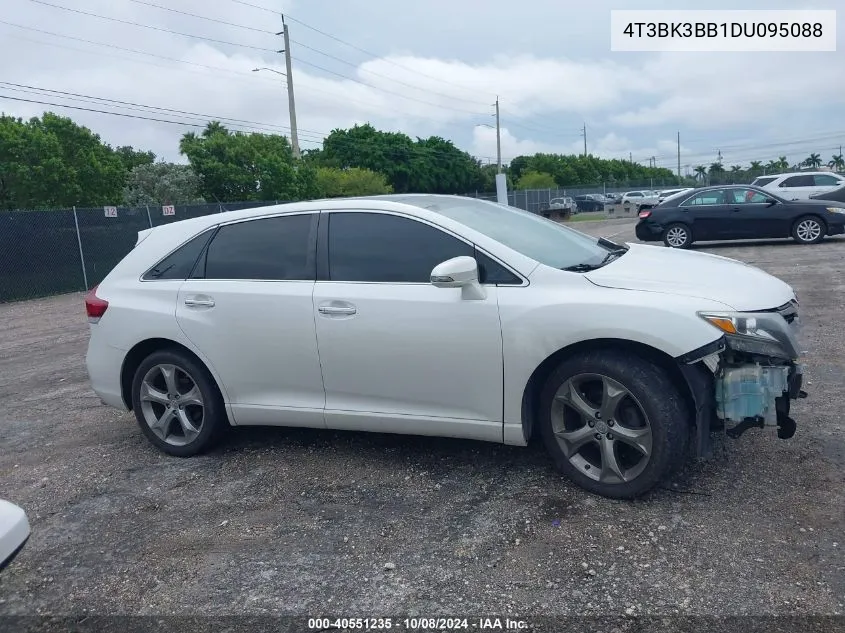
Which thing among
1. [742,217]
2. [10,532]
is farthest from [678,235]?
[10,532]

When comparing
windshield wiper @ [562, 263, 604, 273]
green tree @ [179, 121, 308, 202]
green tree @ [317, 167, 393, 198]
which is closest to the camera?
windshield wiper @ [562, 263, 604, 273]

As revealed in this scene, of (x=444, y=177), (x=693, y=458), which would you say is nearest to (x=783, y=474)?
(x=693, y=458)

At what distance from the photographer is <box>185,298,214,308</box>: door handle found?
4.72m

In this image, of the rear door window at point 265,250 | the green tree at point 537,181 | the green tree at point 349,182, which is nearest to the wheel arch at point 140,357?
the rear door window at point 265,250

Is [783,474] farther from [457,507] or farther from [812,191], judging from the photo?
[812,191]

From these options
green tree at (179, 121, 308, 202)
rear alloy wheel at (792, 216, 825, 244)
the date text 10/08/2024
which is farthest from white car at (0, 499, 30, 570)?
green tree at (179, 121, 308, 202)

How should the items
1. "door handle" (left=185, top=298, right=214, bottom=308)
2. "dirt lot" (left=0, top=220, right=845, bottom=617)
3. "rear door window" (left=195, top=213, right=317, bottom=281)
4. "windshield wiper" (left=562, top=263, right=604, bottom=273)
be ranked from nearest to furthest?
"dirt lot" (left=0, top=220, right=845, bottom=617) → "windshield wiper" (left=562, top=263, right=604, bottom=273) → "rear door window" (left=195, top=213, right=317, bottom=281) → "door handle" (left=185, top=298, right=214, bottom=308)

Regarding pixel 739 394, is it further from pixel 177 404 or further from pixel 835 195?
pixel 835 195

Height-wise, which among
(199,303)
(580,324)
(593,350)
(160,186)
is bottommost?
(593,350)

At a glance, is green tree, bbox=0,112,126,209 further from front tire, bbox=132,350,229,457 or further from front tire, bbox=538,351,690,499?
front tire, bbox=538,351,690,499

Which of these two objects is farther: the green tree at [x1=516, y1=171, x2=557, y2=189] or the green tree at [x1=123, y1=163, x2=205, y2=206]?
the green tree at [x1=516, y1=171, x2=557, y2=189]

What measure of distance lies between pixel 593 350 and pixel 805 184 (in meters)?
21.3

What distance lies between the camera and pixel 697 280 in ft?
13.1

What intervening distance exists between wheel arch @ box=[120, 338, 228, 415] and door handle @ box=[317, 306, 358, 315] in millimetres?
971
